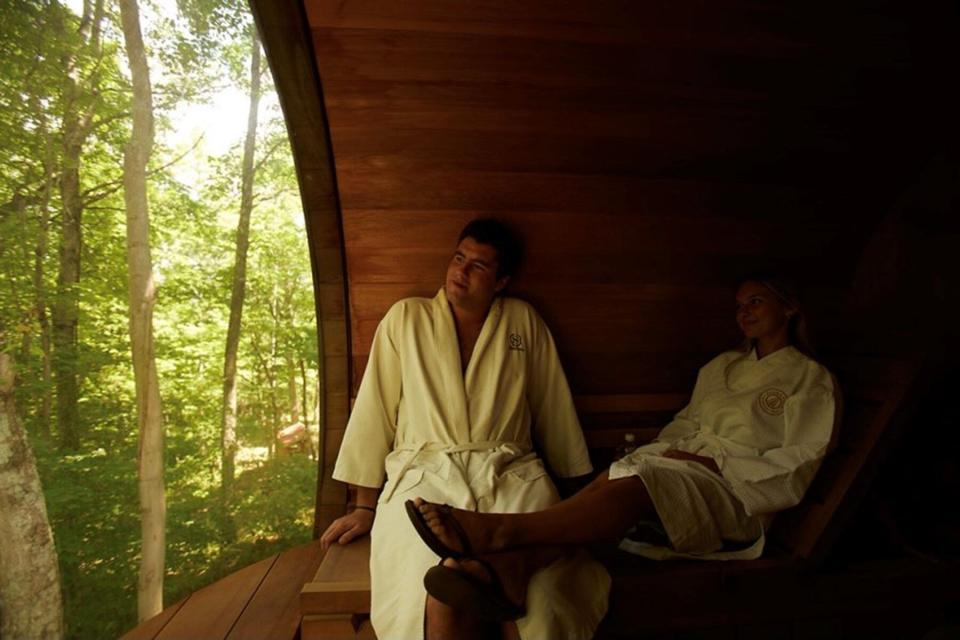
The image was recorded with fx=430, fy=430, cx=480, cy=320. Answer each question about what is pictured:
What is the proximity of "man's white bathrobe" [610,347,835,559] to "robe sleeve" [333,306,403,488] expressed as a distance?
32.4 inches

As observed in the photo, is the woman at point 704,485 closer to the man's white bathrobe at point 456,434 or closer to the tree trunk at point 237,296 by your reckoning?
the man's white bathrobe at point 456,434

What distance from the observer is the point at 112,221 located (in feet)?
11.3

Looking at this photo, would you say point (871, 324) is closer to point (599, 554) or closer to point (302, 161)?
point (599, 554)

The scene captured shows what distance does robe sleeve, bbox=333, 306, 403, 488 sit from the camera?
157 cm

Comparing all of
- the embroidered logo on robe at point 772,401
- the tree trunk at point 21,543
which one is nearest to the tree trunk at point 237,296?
the tree trunk at point 21,543

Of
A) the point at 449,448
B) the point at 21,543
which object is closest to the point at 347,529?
the point at 449,448

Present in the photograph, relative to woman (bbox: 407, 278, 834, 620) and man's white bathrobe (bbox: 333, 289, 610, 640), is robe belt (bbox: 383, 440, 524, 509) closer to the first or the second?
man's white bathrobe (bbox: 333, 289, 610, 640)

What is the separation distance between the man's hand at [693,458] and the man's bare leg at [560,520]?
32 centimetres

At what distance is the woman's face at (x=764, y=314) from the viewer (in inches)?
65.7

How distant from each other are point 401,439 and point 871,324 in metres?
2.20

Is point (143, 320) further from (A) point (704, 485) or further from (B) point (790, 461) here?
(B) point (790, 461)

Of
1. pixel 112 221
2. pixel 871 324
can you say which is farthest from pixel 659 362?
pixel 112 221

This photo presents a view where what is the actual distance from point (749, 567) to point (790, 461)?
1.18 feet

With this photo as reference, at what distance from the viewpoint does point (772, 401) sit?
154cm
